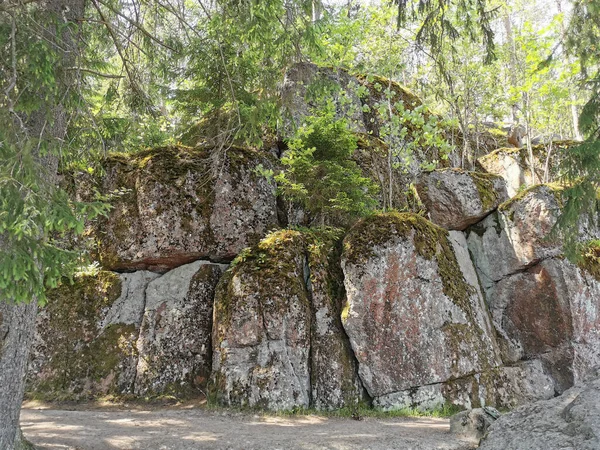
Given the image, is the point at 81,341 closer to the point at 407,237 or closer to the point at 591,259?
the point at 407,237

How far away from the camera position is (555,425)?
3.97 metres

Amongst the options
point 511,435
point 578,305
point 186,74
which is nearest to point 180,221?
point 186,74

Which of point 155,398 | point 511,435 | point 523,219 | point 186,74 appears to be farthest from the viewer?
point 523,219

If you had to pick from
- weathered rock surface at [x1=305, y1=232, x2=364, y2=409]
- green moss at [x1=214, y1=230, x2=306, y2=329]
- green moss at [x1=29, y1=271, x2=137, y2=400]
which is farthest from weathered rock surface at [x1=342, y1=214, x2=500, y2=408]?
green moss at [x1=29, y1=271, x2=137, y2=400]

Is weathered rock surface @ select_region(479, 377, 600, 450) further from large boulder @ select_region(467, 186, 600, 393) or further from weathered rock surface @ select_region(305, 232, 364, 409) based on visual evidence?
large boulder @ select_region(467, 186, 600, 393)

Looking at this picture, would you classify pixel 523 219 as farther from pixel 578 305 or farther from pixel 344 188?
pixel 344 188

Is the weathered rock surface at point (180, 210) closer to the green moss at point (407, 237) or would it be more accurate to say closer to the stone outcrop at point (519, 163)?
the green moss at point (407, 237)

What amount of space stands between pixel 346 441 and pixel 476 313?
4925 millimetres

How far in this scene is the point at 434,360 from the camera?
8250mm

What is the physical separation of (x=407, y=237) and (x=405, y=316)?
5.34 feet

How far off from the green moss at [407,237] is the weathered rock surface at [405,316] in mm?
20

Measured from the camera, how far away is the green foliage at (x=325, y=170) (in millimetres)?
9180

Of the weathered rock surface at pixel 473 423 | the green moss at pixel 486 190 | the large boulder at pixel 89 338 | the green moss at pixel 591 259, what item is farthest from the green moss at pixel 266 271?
the green moss at pixel 591 259

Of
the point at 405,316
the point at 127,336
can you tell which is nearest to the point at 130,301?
the point at 127,336
